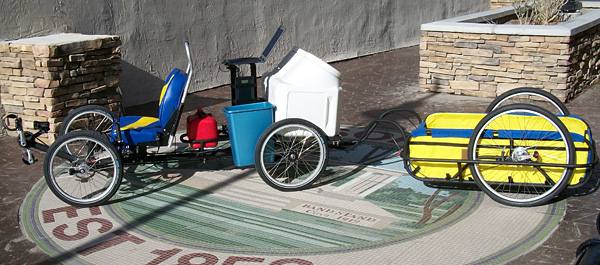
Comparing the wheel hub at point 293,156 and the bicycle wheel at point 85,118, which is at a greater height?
the bicycle wheel at point 85,118

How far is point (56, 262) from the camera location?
4.09 m

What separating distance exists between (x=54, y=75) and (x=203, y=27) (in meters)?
3.53

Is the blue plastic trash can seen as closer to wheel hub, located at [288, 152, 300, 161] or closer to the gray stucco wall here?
wheel hub, located at [288, 152, 300, 161]

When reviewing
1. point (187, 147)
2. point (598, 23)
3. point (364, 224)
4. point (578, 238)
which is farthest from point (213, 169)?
point (598, 23)

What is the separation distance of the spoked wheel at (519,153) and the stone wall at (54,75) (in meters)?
4.20

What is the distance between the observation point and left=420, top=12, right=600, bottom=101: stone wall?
852cm

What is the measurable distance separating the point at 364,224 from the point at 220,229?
106 centimetres

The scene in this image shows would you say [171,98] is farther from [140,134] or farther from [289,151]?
[289,151]

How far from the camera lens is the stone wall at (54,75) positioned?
21.2 ft

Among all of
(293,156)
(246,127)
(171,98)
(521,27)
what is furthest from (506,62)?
(171,98)

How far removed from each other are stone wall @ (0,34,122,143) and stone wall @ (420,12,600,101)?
15.6 feet

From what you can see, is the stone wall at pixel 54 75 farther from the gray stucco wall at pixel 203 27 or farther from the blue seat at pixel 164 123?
the blue seat at pixel 164 123

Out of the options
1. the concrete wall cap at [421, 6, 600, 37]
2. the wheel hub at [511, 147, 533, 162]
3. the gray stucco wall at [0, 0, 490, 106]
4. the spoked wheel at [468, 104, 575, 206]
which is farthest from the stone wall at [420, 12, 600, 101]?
the wheel hub at [511, 147, 533, 162]

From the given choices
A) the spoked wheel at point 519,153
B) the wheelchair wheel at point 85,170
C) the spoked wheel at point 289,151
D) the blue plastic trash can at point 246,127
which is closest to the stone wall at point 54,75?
the wheelchair wheel at point 85,170
